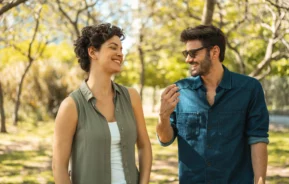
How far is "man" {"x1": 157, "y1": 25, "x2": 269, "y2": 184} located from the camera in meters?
2.84

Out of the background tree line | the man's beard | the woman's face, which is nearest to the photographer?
the woman's face

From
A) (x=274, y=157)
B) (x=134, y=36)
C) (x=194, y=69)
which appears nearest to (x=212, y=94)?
(x=194, y=69)

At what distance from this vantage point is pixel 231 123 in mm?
2861

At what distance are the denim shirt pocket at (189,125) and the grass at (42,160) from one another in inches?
190

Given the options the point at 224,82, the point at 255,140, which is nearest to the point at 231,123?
the point at 255,140

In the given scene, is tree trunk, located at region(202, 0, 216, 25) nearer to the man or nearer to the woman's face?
the man

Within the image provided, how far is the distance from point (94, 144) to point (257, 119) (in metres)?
1.08

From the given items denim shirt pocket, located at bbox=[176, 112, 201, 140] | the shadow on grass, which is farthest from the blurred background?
denim shirt pocket, located at bbox=[176, 112, 201, 140]

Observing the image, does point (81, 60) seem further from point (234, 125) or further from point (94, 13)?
point (94, 13)

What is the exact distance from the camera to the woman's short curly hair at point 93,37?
275 cm

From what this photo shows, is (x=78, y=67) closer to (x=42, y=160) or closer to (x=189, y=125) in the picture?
(x=42, y=160)

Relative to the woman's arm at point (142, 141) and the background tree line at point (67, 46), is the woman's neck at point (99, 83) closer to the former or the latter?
the woman's arm at point (142, 141)

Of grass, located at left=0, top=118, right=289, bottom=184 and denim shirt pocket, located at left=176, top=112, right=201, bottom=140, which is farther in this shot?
grass, located at left=0, top=118, right=289, bottom=184

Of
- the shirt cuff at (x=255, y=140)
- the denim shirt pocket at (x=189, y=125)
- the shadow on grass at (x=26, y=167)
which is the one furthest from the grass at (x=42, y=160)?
the shirt cuff at (x=255, y=140)
